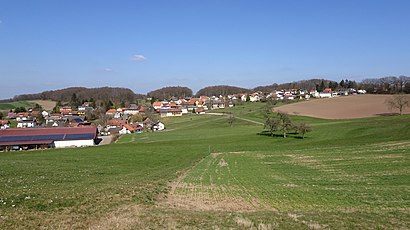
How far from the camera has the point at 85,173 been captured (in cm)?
2942

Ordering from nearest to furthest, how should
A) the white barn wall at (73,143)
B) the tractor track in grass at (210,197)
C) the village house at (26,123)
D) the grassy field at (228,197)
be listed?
the grassy field at (228,197) < the tractor track in grass at (210,197) < the white barn wall at (73,143) < the village house at (26,123)

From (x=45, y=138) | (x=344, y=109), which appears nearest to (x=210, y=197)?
(x=45, y=138)

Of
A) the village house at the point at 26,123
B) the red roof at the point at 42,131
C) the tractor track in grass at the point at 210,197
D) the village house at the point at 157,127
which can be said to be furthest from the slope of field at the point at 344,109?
the village house at the point at 26,123

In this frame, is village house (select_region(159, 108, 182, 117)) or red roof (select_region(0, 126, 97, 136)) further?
village house (select_region(159, 108, 182, 117))

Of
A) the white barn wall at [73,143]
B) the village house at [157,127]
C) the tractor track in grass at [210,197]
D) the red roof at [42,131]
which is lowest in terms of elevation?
the white barn wall at [73,143]

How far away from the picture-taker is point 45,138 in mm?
82062

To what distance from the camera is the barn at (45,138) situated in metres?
A: 79.1

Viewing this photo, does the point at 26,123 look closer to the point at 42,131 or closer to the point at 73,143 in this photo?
the point at 42,131

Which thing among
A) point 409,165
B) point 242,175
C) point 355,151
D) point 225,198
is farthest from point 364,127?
point 225,198

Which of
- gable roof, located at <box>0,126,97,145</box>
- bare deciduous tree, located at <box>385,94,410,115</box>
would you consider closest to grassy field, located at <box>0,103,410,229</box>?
gable roof, located at <box>0,126,97,145</box>

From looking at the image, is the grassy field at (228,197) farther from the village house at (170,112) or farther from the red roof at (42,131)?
the village house at (170,112)

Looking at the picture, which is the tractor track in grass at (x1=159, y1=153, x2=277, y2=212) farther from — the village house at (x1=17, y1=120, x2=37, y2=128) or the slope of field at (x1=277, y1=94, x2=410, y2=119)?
the village house at (x1=17, y1=120, x2=37, y2=128)

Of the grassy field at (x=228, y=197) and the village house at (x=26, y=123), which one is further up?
the grassy field at (x=228, y=197)

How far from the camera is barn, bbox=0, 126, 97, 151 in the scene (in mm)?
79062
